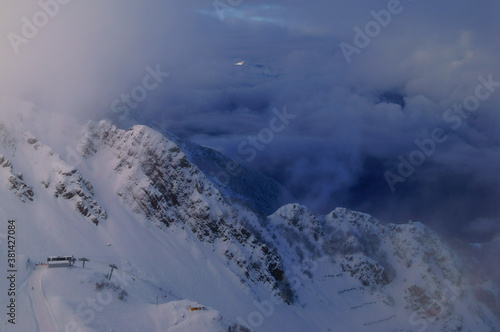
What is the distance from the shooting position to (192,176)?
192m

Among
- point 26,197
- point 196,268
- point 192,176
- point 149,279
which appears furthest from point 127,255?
point 192,176

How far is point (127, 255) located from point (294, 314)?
70.5 meters

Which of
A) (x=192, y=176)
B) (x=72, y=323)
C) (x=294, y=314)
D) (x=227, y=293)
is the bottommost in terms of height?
(x=294, y=314)

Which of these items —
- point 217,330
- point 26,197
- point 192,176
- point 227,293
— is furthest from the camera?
point 192,176

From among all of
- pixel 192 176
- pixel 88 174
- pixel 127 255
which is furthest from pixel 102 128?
pixel 127 255

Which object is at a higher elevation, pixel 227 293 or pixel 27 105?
pixel 27 105

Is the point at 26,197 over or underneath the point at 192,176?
over

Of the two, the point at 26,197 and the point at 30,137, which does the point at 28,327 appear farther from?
the point at 30,137

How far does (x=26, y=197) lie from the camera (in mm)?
151125

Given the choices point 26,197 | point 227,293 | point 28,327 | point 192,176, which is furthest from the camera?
point 192,176

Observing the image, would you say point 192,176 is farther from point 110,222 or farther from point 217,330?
point 217,330

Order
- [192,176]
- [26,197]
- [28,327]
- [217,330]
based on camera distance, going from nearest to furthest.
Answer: [28,327] → [217,330] → [26,197] → [192,176]

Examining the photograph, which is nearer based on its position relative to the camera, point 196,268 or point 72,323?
point 72,323

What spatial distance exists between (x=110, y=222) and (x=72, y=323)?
81.8 meters
